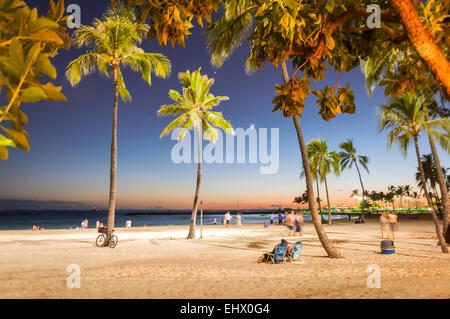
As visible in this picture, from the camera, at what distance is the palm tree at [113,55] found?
15430mm

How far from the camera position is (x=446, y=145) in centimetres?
1329

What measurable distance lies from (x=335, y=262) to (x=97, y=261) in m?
8.67

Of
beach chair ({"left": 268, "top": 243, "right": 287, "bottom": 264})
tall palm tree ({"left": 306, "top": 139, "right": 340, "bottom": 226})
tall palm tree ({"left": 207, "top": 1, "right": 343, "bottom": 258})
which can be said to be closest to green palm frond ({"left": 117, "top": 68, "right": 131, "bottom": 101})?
tall palm tree ({"left": 207, "top": 1, "right": 343, "bottom": 258})

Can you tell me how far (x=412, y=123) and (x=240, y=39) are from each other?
27.0 ft

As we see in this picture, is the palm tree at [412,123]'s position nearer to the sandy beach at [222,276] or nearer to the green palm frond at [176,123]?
the sandy beach at [222,276]

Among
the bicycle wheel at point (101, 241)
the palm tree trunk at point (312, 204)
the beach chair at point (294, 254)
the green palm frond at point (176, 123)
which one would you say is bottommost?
the bicycle wheel at point (101, 241)

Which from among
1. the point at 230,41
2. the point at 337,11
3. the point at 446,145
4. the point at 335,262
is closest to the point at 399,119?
the point at 446,145

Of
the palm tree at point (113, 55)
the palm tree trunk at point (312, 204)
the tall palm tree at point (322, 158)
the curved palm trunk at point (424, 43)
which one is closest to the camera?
the curved palm trunk at point (424, 43)

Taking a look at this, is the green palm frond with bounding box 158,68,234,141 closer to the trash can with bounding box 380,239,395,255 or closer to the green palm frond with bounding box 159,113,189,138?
the green palm frond with bounding box 159,113,189,138

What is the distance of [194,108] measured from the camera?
20219 mm

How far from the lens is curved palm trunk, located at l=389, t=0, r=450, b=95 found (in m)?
1.92

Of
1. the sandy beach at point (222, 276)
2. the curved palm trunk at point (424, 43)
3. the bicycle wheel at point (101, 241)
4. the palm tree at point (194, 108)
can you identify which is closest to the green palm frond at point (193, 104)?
the palm tree at point (194, 108)

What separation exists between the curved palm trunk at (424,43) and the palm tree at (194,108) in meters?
18.2
